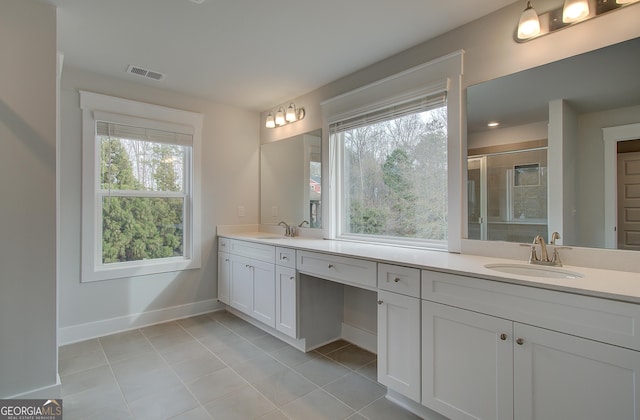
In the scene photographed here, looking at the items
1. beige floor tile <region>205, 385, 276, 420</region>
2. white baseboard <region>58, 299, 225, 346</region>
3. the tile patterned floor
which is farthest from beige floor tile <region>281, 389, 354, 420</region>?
white baseboard <region>58, 299, 225, 346</region>

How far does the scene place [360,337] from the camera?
106 inches

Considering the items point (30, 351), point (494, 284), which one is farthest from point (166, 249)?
point (494, 284)

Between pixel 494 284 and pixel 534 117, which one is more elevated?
pixel 534 117

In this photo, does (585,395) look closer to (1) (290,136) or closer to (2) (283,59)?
(2) (283,59)

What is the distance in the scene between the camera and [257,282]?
292cm

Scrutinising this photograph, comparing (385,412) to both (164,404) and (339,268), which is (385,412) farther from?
(164,404)

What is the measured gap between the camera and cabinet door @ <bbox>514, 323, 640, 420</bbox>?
1113mm

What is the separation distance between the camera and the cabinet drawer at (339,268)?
196 centimetres

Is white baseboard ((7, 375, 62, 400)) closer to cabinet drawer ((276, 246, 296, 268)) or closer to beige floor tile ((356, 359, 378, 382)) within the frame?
cabinet drawer ((276, 246, 296, 268))

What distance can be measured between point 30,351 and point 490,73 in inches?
127

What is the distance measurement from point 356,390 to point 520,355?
1091 millimetres

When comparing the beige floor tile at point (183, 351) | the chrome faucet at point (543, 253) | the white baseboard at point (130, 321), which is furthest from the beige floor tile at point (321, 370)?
the white baseboard at point (130, 321)

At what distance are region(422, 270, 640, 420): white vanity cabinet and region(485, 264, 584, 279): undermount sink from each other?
0.33 meters

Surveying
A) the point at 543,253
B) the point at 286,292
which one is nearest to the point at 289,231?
the point at 286,292
